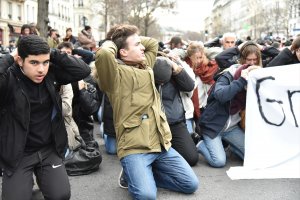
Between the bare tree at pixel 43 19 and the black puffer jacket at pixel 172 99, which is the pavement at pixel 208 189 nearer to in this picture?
the black puffer jacket at pixel 172 99

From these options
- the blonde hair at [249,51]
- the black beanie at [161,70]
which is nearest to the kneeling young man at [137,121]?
the black beanie at [161,70]

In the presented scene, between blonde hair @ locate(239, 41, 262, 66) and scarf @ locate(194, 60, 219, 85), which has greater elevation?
blonde hair @ locate(239, 41, 262, 66)

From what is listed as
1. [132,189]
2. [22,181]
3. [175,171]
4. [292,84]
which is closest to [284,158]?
[292,84]

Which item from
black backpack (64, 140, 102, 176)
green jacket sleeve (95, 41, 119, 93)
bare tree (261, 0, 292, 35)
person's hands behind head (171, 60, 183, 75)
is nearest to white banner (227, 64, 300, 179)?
person's hands behind head (171, 60, 183, 75)

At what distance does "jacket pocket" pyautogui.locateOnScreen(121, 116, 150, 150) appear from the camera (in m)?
4.03

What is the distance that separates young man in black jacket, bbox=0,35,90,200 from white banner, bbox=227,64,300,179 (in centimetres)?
158

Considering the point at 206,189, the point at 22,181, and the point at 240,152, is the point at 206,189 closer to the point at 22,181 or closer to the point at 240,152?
the point at 240,152

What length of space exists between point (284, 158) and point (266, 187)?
0.71 m

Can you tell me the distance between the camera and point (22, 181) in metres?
3.59

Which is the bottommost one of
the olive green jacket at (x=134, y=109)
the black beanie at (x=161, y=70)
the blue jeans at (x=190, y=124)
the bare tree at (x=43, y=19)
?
the blue jeans at (x=190, y=124)

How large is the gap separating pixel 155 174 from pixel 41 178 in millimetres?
1197

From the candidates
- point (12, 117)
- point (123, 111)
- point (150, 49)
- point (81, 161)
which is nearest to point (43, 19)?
point (81, 161)

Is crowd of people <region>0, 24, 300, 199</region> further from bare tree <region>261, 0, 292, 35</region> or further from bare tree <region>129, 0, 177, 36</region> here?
bare tree <region>261, 0, 292, 35</region>

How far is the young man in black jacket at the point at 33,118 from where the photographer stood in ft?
11.5
